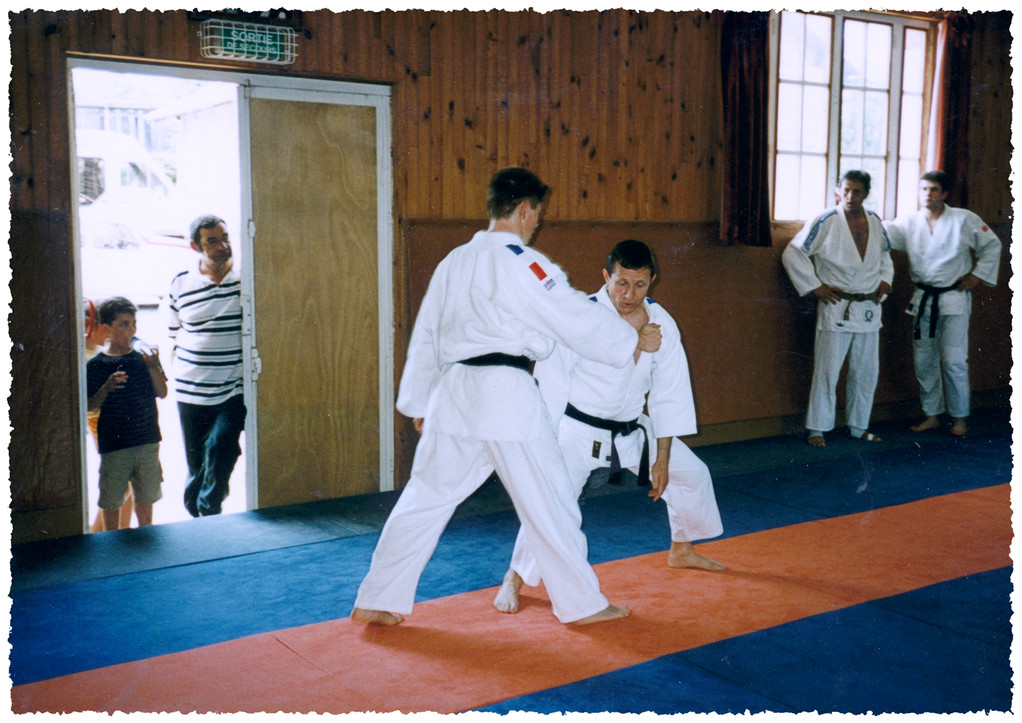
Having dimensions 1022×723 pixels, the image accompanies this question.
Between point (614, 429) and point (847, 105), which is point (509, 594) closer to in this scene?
point (614, 429)

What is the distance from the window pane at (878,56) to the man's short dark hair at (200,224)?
4034 millimetres

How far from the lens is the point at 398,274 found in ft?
14.6

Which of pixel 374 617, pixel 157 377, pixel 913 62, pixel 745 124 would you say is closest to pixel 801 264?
pixel 745 124

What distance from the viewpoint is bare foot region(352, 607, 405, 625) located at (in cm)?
288

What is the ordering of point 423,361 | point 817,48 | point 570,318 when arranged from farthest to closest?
point 817,48, point 423,361, point 570,318

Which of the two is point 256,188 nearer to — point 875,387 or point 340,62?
point 340,62

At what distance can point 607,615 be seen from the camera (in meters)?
2.88

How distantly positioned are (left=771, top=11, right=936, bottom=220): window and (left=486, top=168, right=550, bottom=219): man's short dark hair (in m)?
3.26

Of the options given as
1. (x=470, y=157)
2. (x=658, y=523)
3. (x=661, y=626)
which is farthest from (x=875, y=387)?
(x=661, y=626)

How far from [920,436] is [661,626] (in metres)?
3.48

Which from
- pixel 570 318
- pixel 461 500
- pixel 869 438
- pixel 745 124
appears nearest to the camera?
pixel 570 318

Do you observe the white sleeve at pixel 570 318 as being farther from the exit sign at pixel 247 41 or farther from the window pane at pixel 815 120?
the window pane at pixel 815 120

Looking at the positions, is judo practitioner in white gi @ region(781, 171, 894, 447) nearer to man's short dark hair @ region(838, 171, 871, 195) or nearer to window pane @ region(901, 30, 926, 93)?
man's short dark hair @ region(838, 171, 871, 195)

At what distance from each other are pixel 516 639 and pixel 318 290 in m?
2.01
